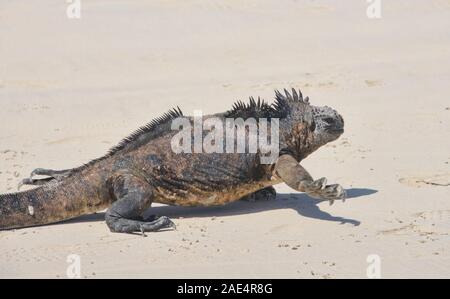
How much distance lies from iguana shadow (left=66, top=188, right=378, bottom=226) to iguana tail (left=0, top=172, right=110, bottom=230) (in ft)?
0.85

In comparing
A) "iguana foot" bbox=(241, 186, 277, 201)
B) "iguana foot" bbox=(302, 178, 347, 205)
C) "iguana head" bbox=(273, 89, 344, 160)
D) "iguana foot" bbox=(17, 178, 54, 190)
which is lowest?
"iguana foot" bbox=(241, 186, 277, 201)

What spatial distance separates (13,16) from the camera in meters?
17.6

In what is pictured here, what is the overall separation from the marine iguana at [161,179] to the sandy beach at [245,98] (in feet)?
0.51

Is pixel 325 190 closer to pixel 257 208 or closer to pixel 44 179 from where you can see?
pixel 257 208

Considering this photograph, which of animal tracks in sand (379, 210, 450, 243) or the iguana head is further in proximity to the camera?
the iguana head

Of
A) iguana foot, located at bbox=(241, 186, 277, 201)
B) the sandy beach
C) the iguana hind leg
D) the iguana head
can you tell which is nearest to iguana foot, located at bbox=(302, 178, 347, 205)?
the sandy beach

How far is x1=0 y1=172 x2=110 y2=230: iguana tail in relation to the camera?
7.64m

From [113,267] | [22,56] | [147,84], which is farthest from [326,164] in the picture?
[22,56]

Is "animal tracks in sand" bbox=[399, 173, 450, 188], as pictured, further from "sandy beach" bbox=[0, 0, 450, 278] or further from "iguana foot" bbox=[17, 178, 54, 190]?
"iguana foot" bbox=[17, 178, 54, 190]

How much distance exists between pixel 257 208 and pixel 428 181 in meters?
1.62

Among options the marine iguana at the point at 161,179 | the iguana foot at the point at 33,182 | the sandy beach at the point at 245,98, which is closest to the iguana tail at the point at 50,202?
the marine iguana at the point at 161,179

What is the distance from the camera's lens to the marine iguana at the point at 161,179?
7625 millimetres

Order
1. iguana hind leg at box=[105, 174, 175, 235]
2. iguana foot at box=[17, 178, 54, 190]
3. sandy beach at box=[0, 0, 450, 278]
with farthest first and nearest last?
iguana foot at box=[17, 178, 54, 190] → iguana hind leg at box=[105, 174, 175, 235] → sandy beach at box=[0, 0, 450, 278]

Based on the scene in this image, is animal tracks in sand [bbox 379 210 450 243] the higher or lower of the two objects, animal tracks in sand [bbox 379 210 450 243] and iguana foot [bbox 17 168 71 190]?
the lower
